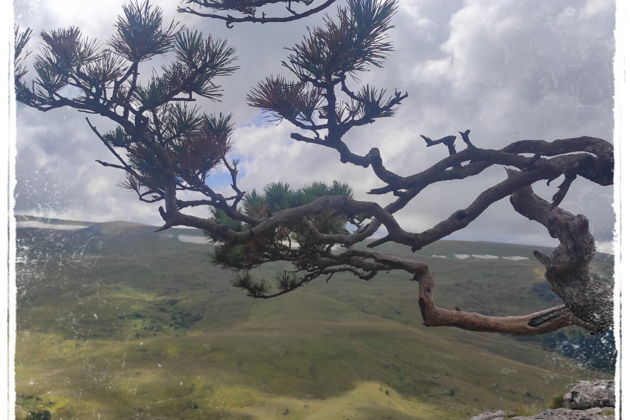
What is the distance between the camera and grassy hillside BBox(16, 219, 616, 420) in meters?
46.6

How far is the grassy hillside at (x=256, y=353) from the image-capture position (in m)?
46.6

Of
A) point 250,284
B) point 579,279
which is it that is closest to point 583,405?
point 579,279

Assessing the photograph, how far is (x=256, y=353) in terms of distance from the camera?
2514 inches

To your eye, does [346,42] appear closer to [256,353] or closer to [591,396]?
[591,396]

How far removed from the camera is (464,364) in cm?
7319

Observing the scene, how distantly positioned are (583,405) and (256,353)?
189 ft

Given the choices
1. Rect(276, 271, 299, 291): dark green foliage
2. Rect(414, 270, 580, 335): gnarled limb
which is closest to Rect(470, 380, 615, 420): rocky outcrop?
Rect(414, 270, 580, 335): gnarled limb

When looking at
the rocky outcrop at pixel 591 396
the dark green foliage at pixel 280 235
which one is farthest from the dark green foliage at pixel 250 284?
the rocky outcrop at pixel 591 396

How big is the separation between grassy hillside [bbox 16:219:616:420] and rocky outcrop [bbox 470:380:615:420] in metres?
1.05

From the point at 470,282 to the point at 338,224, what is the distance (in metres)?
131

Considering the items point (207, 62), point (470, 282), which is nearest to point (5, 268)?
point (207, 62)
